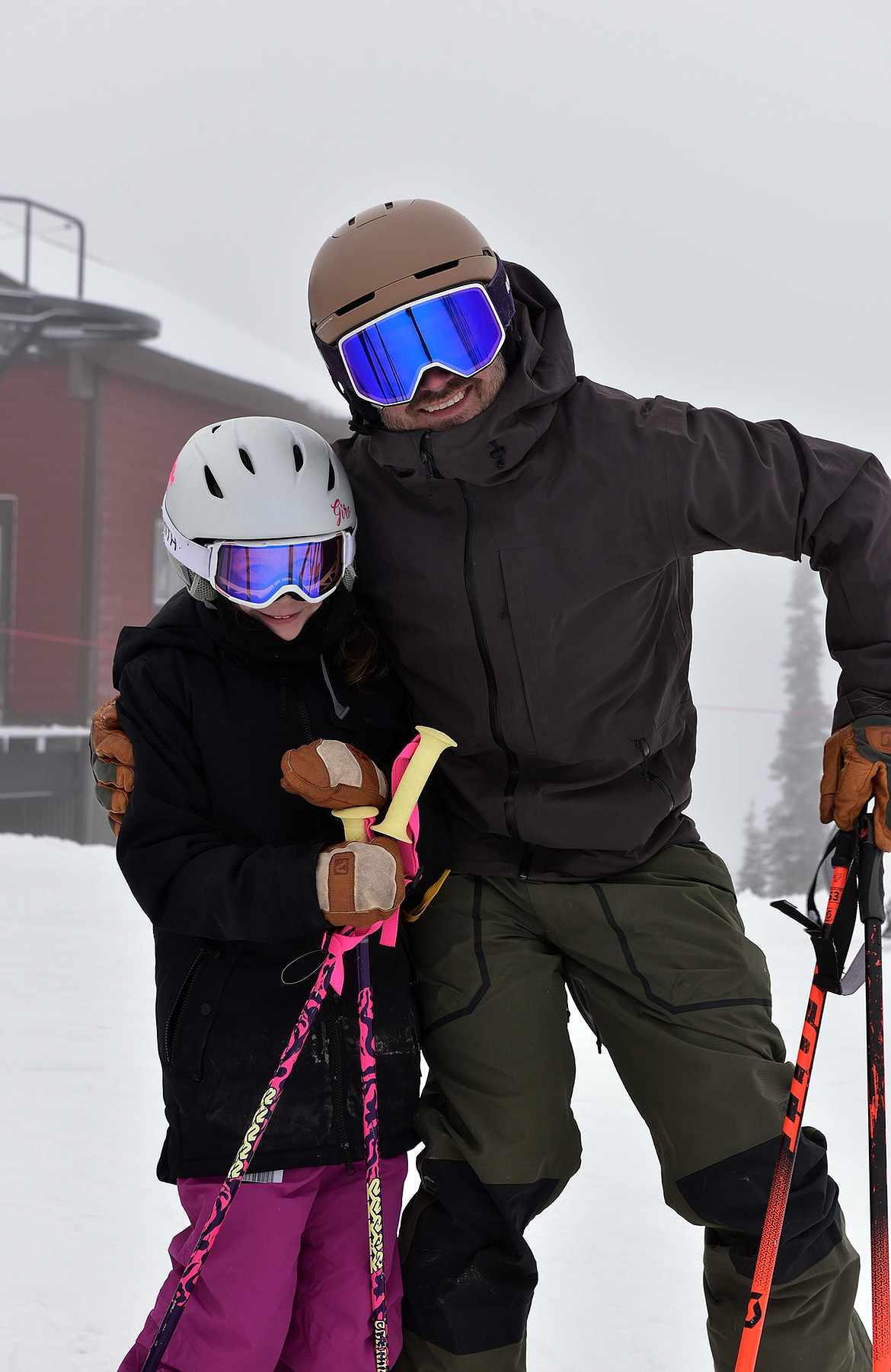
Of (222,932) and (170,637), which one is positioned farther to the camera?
(170,637)

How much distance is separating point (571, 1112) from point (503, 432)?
116cm

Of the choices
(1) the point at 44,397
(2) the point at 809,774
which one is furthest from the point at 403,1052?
(2) the point at 809,774

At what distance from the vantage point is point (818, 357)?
139 ft

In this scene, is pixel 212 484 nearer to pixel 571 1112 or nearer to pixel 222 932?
pixel 222 932

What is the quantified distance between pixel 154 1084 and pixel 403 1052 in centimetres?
258

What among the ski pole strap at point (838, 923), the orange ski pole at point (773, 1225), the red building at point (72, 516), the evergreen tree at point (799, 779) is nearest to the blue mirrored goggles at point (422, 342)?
the ski pole strap at point (838, 923)

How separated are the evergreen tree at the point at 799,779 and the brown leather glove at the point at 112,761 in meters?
18.6

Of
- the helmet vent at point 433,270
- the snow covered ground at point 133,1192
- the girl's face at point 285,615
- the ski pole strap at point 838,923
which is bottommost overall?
the snow covered ground at point 133,1192

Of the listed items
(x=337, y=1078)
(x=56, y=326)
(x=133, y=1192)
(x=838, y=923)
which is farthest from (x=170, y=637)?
(x=56, y=326)

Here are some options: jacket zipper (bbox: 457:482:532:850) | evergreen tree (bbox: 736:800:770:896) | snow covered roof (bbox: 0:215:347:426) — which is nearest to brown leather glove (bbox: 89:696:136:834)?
jacket zipper (bbox: 457:482:532:850)

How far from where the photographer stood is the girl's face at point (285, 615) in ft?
6.64

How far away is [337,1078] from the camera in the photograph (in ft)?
6.56

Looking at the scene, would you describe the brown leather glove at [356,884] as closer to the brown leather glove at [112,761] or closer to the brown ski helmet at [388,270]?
the brown leather glove at [112,761]

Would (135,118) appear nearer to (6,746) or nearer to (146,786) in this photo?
(6,746)
